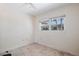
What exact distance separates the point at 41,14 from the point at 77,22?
59 cm

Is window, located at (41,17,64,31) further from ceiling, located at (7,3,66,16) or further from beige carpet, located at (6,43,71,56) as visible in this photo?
beige carpet, located at (6,43,71,56)

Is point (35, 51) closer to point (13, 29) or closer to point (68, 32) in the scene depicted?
point (13, 29)

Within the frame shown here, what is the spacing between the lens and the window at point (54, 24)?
1.44 metres

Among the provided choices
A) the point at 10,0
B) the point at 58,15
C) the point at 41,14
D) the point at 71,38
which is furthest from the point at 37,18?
the point at 71,38

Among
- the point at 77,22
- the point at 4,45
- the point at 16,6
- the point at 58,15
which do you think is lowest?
the point at 4,45

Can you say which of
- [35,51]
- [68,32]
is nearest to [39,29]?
[35,51]

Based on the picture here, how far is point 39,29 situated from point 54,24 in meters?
0.27

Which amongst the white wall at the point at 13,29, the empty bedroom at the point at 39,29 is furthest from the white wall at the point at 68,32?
the white wall at the point at 13,29

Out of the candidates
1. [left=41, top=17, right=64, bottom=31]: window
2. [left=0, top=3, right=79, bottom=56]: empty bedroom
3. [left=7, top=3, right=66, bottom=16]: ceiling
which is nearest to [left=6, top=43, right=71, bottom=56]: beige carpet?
[left=0, top=3, right=79, bottom=56]: empty bedroom

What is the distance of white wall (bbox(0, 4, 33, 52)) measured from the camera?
138cm

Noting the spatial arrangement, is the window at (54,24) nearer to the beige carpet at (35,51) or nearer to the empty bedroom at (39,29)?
→ the empty bedroom at (39,29)

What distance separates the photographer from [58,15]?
1.45 meters

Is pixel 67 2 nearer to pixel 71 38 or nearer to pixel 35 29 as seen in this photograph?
pixel 71 38

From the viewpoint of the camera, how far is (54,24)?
58.8 inches
